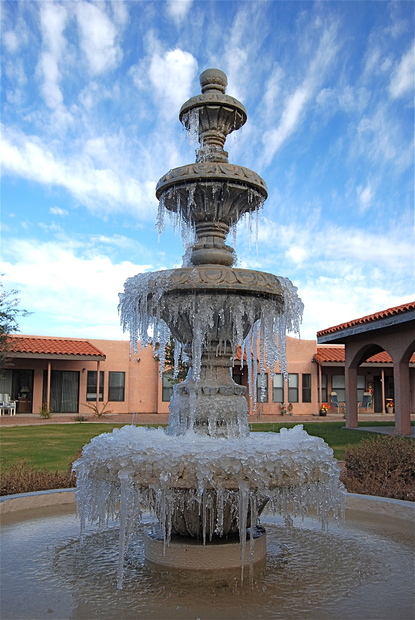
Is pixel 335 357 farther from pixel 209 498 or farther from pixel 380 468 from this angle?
pixel 209 498

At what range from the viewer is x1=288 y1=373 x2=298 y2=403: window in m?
32.1

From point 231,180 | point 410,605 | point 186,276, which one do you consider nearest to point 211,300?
point 186,276

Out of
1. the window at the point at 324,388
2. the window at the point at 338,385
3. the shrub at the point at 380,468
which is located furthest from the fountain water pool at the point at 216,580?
the window at the point at 338,385

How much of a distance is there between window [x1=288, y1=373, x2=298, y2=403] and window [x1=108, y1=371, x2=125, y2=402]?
9.45 m

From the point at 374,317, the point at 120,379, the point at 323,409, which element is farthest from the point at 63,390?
the point at 374,317

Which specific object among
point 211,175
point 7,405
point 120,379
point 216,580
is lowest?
point 216,580

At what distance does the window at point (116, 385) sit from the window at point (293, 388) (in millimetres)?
9452

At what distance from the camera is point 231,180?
5082mm

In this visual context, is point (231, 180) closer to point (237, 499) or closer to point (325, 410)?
point (237, 499)

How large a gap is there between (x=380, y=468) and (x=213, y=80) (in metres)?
5.85

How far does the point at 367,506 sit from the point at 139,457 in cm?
350

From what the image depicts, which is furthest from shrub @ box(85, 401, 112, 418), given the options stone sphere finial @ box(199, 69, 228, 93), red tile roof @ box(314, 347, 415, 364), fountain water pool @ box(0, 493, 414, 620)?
stone sphere finial @ box(199, 69, 228, 93)

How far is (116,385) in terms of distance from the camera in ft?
100

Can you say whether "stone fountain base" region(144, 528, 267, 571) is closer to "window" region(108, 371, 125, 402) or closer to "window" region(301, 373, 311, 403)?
"window" region(108, 371, 125, 402)
